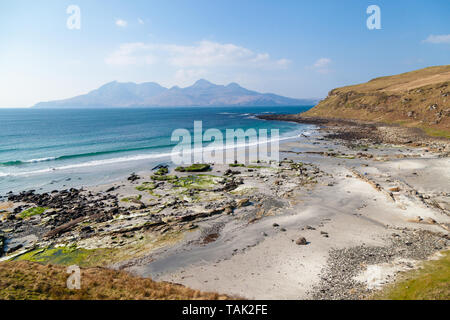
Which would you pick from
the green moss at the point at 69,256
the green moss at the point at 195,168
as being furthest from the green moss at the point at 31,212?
the green moss at the point at 195,168

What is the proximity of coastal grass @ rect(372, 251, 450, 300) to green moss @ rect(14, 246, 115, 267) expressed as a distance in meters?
18.7

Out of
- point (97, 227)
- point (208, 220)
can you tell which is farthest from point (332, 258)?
point (97, 227)

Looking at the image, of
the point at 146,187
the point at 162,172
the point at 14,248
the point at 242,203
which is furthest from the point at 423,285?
the point at 162,172

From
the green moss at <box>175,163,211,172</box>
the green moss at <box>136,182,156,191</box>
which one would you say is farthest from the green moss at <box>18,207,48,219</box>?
the green moss at <box>175,163,211,172</box>

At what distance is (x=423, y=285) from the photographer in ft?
43.6

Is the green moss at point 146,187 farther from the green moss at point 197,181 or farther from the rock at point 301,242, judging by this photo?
the rock at point 301,242

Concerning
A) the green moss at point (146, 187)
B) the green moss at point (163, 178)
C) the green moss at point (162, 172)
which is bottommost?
the green moss at point (146, 187)

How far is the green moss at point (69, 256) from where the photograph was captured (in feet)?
61.7

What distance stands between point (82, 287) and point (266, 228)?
15216 millimetres

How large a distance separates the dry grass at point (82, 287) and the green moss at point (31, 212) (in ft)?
48.8

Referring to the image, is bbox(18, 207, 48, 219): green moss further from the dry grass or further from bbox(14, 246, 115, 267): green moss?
the dry grass

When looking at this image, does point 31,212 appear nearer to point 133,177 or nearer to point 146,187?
point 146,187
